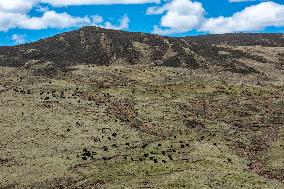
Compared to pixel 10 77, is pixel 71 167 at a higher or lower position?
lower

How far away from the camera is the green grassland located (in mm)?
57688

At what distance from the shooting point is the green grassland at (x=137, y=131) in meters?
57.7

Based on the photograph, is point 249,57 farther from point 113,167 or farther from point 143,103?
point 113,167

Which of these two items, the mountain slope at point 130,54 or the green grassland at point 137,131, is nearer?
the green grassland at point 137,131

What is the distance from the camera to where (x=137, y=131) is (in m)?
78.6

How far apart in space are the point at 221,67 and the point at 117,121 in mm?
82522

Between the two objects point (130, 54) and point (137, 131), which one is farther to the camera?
point (130, 54)

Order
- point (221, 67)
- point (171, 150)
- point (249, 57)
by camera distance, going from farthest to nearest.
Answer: point (249, 57)
point (221, 67)
point (171, 150)

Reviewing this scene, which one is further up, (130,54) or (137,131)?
(130,54)

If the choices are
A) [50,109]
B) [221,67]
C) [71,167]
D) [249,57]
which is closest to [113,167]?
[71,167]

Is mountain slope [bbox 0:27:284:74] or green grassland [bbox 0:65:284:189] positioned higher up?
mountain slope [bbox 0:27:284:74]

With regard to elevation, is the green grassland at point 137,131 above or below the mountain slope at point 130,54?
below

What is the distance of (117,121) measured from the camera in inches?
3278

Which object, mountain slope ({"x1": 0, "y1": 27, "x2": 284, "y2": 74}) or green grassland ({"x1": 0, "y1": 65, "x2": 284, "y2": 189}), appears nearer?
green grassland ({"x1": 0, "y1": 65, "x2": 284, "y2": 189})
